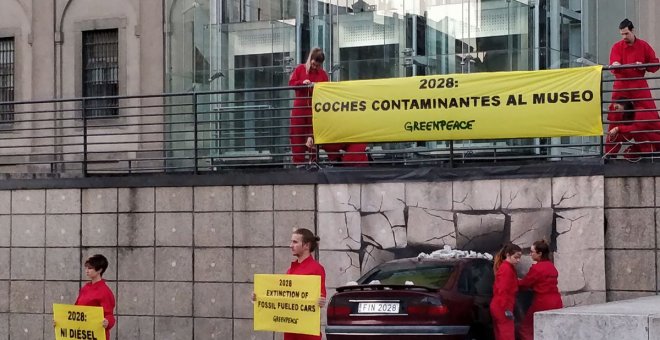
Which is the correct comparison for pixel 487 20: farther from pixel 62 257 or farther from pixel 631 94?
pixel 62 257

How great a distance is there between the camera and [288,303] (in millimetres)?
14195

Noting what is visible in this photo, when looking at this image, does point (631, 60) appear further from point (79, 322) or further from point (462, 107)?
point (79, 322)

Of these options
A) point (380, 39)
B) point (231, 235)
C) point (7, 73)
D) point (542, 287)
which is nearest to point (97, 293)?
point (231, 235)

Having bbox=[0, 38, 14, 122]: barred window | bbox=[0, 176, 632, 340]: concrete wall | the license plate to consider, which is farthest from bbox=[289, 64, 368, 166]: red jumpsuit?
bbox=[0, 38, 14, 122]: barred window

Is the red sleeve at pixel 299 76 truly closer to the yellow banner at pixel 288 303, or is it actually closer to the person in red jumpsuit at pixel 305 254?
the yellow banner at pixel 288 303

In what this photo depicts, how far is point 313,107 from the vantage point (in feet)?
58.1

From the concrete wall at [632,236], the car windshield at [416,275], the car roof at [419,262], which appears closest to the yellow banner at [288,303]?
the car windshield at [416,275]

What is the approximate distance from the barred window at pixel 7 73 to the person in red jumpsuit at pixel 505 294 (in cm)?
1376

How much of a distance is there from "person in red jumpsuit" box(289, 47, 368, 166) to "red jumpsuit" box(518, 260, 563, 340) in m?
3.17

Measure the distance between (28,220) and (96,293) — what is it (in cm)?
445

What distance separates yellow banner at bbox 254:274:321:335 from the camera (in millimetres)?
13891

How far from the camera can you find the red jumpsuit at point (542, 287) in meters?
15.3

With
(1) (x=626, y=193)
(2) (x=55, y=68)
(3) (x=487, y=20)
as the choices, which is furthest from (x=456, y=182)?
(2) (x=55, y=68)

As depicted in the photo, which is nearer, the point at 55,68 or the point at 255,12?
the point at 255,12
